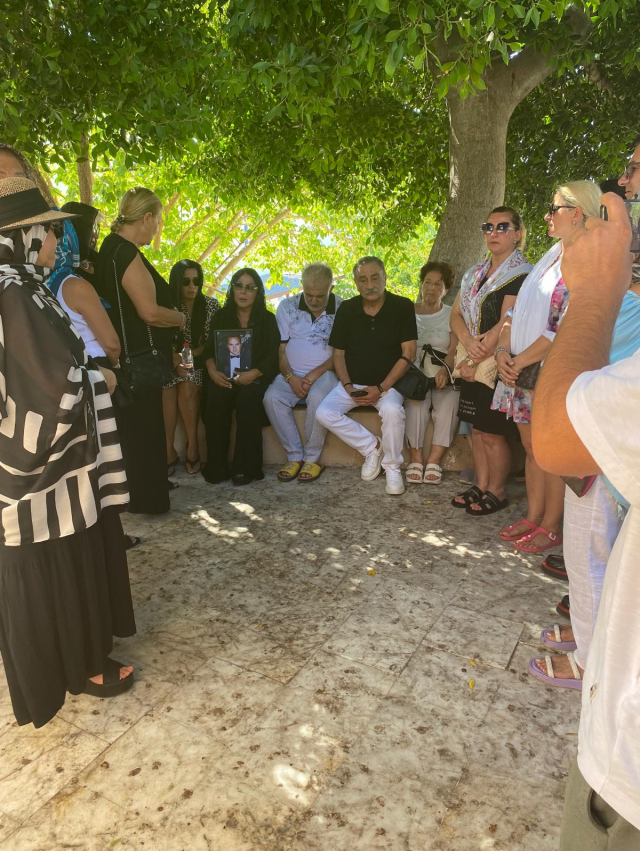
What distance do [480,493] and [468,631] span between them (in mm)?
1819

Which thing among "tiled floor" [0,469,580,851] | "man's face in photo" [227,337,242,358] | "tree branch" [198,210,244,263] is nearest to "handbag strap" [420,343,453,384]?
"man's face in photo" [227,337,242,358]

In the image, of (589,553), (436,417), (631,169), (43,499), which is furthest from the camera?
(436,417)

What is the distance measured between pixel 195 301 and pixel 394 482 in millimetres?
2612

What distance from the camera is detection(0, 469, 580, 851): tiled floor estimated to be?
2059 mm

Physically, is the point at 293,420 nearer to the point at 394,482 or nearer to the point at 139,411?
the point at 394,482

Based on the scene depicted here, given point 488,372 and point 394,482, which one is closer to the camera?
point 488,372

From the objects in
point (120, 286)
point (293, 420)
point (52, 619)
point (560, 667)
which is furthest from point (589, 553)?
point (293, 420)

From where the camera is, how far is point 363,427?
5574 millimetres

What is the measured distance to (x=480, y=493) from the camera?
482 cm

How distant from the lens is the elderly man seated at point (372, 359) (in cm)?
551

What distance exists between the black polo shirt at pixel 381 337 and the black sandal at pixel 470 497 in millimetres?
1338

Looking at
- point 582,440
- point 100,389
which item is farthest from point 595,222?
point 100,389

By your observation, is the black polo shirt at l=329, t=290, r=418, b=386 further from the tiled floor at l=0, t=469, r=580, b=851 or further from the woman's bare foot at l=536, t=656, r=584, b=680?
the woman's bare foot at l=536, t=656, r=584, b=680

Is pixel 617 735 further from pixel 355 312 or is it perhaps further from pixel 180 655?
pixel 355 312
